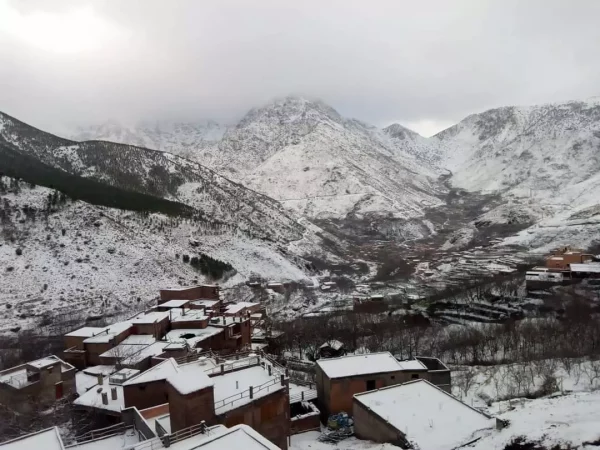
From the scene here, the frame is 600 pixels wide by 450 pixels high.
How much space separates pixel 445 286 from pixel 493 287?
512 inches

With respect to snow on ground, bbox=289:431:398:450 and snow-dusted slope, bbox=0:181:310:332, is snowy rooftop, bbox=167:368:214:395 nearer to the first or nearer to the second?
snow on ground, bbox=289:431:398:450

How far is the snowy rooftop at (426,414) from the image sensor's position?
19.6 m

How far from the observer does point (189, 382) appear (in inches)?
723

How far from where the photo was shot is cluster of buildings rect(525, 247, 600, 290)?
204 ft

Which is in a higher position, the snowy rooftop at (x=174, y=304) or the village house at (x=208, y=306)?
the snowy rooftop at (x=174, y=304)

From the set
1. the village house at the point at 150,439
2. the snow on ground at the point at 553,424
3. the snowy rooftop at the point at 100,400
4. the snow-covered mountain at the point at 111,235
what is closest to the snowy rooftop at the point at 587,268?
the snow-covered mountain at the point at 111,235

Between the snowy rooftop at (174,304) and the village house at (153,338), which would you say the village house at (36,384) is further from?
the snowy rooftop at (174,304)

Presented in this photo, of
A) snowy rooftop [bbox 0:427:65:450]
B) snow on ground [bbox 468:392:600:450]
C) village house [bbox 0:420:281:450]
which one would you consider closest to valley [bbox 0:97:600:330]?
village house [bbox 0:420:281:450]

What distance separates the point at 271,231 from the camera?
5084 inches

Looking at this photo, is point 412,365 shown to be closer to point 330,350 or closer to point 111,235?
point 330,350

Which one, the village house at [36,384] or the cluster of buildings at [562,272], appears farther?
the cluster of buildings at [562,272]

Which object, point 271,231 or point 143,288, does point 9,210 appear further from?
point 271,231

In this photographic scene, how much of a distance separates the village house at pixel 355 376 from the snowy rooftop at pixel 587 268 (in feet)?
146

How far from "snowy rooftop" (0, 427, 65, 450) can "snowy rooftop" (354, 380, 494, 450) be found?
13.9 meters
